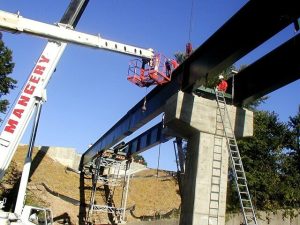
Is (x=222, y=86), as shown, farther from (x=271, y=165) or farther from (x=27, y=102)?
(x=271, y=165)

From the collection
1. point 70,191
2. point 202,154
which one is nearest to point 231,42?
point 202,154

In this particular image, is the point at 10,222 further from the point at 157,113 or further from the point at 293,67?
the point at 293,67

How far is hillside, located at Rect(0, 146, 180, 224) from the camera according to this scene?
34125 millimetres

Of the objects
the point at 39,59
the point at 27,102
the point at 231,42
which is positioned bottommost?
the point at 27,102

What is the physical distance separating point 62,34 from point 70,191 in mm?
22185

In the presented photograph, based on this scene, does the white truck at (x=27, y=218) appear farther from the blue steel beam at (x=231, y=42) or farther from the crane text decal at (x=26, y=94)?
the blue steel beam at (x=231, y=42)

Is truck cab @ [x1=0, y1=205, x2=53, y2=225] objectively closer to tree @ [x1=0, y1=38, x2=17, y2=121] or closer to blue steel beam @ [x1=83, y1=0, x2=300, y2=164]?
blue steel beam @ [x1=83, y1=0, x2=300, y2=164]

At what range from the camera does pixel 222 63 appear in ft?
38.7

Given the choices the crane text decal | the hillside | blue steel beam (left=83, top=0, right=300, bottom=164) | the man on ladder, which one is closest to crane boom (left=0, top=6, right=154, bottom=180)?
the crane text decal

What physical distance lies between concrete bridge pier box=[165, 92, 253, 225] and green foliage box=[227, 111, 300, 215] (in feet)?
58.1

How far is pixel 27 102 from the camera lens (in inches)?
765

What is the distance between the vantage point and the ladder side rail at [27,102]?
18028 mm

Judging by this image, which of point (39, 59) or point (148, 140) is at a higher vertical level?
point (39, 59)

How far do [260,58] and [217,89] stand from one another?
1952mm
